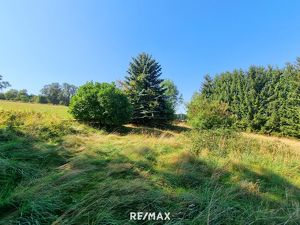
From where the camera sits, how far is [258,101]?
18.3m

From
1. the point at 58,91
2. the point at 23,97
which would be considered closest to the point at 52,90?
the point at 58,91

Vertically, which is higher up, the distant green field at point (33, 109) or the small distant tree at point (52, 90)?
the small distant tree at point (52, 90)

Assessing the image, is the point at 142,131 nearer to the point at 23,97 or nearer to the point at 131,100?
the point at 131,100

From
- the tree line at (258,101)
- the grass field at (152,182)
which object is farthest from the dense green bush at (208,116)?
the grass field at (152,182)

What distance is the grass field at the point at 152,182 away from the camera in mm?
2363

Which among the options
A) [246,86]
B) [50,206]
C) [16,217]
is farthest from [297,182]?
[246,86]

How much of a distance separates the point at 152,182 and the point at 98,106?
923 centimetres

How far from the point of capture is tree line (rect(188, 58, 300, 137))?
1503 centimetres

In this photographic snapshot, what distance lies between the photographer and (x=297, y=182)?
4.39 m

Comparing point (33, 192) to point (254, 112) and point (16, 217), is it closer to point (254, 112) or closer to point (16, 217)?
point (16, 217)

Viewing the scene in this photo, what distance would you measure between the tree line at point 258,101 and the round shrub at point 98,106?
5.58 m

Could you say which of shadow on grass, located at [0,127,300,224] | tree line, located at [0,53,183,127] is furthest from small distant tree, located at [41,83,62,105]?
shadow on grass, located at [0,127,300,224]

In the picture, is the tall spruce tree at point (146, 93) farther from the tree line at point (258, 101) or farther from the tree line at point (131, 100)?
the tree line at point (258, 101)

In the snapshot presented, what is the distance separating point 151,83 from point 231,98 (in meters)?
8.77
